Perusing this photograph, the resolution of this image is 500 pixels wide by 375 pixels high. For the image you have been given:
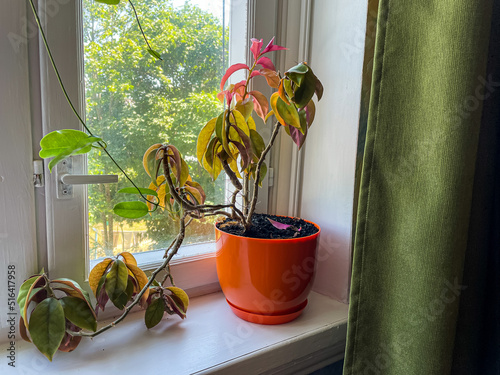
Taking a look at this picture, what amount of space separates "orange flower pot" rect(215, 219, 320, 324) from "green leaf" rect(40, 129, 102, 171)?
1.11 feet

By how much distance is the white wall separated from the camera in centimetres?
85

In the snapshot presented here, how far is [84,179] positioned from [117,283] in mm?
218

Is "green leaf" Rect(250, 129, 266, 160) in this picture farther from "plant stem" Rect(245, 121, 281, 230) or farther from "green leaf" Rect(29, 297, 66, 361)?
"green leaf" Rect(29, 297, 66, 361)

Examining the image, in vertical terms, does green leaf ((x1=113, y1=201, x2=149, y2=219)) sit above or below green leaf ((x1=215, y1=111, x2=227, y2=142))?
below

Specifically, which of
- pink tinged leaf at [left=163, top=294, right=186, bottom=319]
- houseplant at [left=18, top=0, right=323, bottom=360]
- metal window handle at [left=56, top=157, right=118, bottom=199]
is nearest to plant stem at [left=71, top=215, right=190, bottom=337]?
houseplant at [left=18, top=0, right=323, bottom=360]

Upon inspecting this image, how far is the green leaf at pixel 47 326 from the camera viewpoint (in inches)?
21.8

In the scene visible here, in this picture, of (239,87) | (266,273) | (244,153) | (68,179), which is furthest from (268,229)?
(68,179)

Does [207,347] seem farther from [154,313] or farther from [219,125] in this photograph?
[219,125]

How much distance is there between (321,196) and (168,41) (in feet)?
1.87

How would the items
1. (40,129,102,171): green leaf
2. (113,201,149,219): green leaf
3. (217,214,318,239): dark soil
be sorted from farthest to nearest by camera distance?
(217,214,318,239): dark soil < (113,201,149,219): green leaf < (40,129,102,171): green leaf

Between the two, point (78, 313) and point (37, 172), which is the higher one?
point (37, 172)

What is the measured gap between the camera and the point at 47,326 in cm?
56

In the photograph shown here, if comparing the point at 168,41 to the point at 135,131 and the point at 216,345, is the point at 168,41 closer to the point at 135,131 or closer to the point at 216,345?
the point at 135,131

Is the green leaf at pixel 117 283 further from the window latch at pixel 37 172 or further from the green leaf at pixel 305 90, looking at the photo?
the green leaf at pixel 305 90
